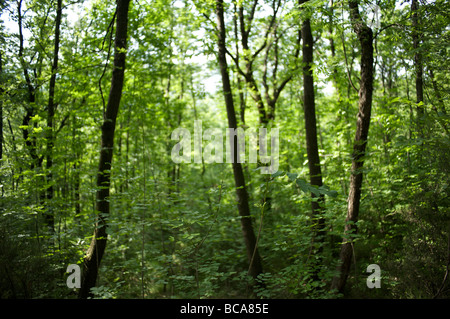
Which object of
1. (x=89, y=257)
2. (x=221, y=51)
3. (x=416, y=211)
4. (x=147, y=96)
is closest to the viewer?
(x=416, y=211)

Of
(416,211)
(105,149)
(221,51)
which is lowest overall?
(416,211)

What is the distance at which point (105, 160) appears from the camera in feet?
17.5

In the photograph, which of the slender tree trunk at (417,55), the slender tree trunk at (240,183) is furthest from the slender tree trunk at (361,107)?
the slender tree trunk at (240,183)

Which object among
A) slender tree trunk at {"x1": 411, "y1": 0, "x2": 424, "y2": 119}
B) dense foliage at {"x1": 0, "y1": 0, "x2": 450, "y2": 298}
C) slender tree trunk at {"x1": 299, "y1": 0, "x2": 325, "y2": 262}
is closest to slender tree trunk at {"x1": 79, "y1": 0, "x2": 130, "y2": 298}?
dense foliage at {"x1": 0, "y1": 0, "x2": 450, "y2": 298}

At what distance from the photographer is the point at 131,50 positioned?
8797 mm

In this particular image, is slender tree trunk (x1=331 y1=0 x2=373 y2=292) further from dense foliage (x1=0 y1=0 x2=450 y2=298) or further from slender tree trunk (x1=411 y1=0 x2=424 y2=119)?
slender tree trunk (x1=411 y1=0 x2=424 y2=119)

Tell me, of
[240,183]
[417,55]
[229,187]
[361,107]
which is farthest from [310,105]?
[229,187]

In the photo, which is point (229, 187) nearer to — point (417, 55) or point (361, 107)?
point (361, 107)

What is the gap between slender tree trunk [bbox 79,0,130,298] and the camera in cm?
503

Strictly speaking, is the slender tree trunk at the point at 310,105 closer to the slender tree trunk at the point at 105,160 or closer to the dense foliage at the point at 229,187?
the dense foliage at the point at 229,187
